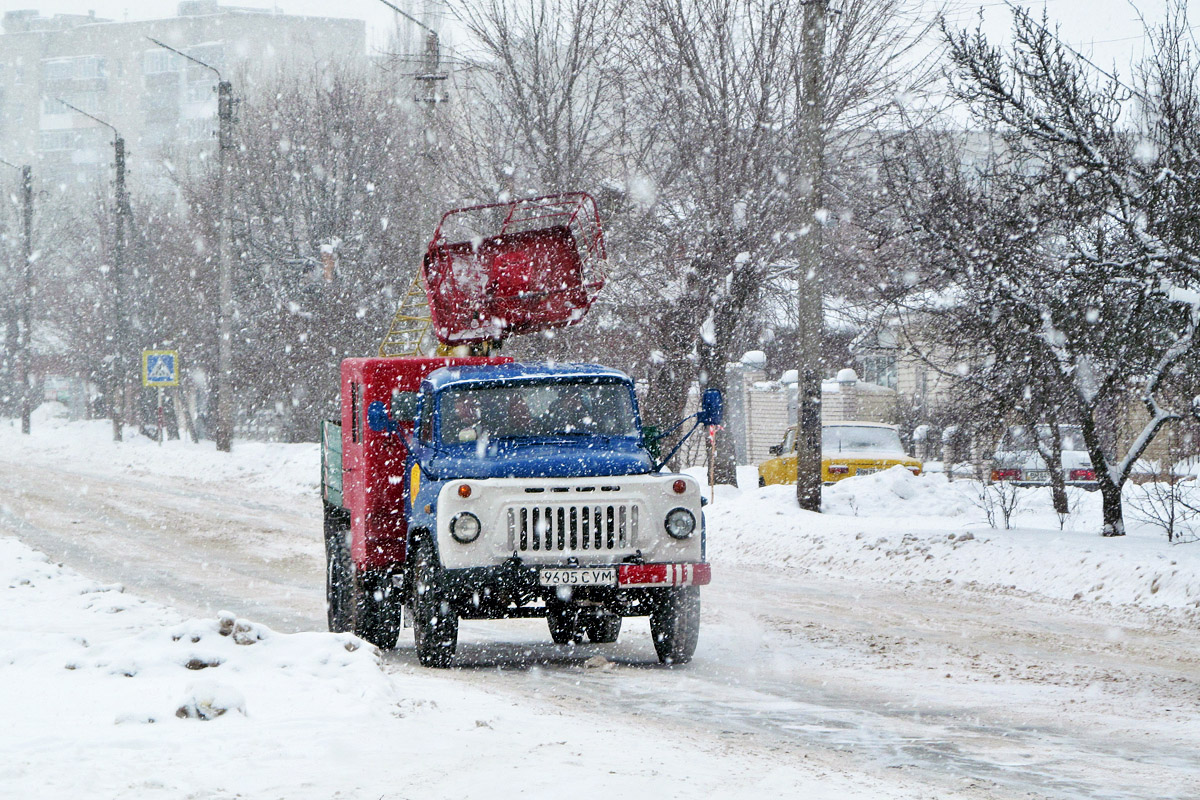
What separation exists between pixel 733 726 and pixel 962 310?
28.5ft

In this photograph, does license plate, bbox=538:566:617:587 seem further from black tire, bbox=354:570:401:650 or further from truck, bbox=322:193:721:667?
black tire, bbox=354:570:401:650

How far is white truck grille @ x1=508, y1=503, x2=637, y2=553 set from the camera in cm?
970

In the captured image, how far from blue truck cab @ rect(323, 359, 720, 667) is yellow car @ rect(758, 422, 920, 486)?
14771 mm

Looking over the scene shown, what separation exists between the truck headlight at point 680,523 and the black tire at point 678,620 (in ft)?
1.38

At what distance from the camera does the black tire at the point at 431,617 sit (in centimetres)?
984

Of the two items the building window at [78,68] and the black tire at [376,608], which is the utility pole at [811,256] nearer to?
the black tire at [376,608]

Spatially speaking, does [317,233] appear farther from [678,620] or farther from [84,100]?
[84,100]

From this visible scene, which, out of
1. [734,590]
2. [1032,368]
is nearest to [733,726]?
[734,590]

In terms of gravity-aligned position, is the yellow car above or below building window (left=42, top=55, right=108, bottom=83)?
below

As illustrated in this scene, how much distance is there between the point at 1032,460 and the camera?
27.6 metres

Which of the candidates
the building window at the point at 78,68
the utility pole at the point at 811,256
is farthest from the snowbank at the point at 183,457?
the building window at the point at 78,68

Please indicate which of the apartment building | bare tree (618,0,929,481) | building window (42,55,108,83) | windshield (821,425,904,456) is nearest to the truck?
bare tree (618,0,929,481)

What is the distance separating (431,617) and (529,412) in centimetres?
167

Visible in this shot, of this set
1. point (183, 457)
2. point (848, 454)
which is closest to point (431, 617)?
point (848, 454)
